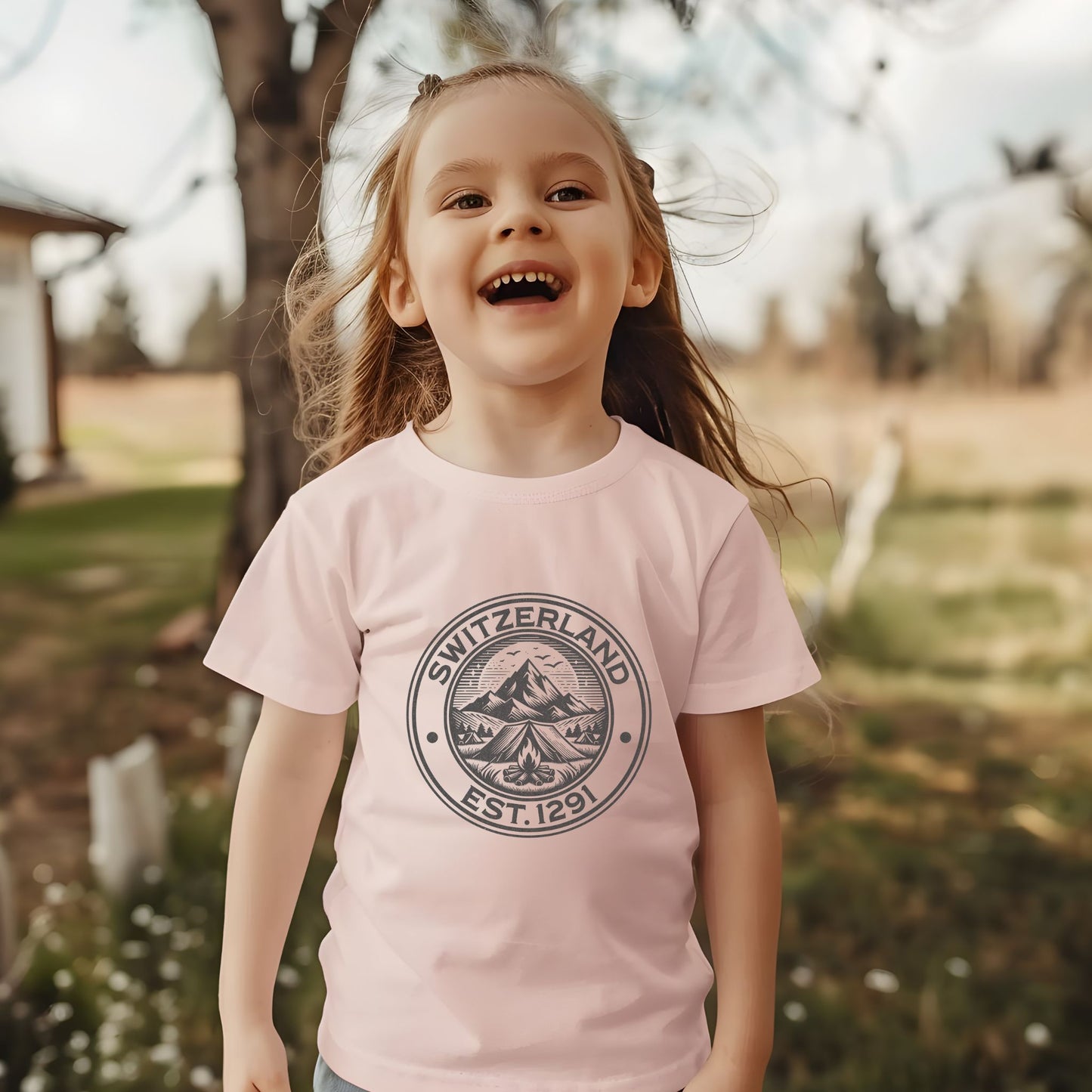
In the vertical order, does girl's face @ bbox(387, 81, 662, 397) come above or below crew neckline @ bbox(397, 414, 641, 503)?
above

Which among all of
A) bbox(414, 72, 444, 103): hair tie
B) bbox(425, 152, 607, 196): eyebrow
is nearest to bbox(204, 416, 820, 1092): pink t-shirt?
bbox(425, 152, 607, 196): eyebrow

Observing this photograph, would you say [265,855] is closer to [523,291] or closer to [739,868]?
[739,868]

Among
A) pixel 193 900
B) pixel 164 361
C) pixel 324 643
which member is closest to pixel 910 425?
pixel 164 361

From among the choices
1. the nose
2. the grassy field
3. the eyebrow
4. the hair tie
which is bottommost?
the grassy field

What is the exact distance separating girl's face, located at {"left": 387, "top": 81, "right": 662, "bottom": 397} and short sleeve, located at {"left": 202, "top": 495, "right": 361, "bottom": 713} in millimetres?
237

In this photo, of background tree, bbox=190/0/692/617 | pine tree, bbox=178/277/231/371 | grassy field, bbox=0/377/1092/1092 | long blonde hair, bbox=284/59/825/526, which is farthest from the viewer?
pine tree, bbox=178/277/231/371

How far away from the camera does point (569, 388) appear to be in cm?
104

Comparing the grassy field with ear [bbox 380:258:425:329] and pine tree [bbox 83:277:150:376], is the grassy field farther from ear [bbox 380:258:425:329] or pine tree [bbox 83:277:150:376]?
ear [bbox 380:258:425:329]

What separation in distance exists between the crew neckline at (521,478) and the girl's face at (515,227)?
0.09 metres

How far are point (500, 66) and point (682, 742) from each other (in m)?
0.67

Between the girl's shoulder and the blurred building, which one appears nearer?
the girl's shoulder

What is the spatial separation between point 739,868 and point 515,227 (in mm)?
617

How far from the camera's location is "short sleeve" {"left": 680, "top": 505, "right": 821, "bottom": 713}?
101 cm

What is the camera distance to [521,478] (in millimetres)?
1015
